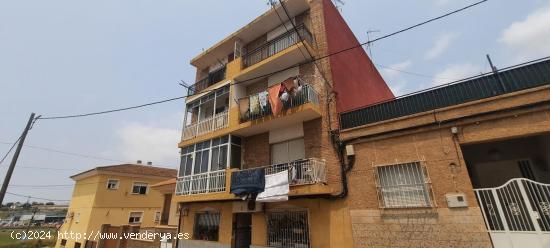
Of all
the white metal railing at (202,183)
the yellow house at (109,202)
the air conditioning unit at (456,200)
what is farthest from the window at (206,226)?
the yellow house at (109,202)

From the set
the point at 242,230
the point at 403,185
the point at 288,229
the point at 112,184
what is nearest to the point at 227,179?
the point at 242,230

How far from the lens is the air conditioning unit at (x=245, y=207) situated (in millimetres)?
11437

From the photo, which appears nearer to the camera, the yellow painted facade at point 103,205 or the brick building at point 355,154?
the brick building at point 355,154

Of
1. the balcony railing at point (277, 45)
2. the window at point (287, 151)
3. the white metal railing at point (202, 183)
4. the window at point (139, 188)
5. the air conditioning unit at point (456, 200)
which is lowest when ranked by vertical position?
the air conditioning unit at point (456, 200)

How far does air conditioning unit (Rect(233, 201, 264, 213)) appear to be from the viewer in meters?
11.4

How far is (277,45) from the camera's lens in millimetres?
13922

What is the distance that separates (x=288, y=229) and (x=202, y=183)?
17.7 ft

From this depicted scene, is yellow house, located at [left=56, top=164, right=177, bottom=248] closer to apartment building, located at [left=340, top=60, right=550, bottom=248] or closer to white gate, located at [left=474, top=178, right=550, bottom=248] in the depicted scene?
apartment building, located at [left=340, top=60, right=550, bottom=248]

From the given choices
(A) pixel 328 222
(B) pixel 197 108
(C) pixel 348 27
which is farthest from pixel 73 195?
(C) pixel 348 27

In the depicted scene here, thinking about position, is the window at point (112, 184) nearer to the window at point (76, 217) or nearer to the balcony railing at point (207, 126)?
the window at point (76, 217)

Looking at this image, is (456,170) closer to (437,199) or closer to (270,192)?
(437,199)

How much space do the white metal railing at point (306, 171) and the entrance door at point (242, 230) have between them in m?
4.29

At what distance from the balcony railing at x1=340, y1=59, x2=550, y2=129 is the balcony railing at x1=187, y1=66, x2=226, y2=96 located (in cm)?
1032

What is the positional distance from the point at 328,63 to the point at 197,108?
31.7 feet
